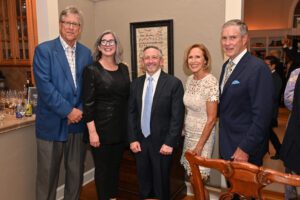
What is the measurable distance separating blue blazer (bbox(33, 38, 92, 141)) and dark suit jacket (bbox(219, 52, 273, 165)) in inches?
43.1

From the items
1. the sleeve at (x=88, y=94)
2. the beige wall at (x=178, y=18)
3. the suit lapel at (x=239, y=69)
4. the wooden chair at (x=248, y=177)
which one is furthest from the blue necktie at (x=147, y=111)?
the wooden chair at (x=248, y=177)

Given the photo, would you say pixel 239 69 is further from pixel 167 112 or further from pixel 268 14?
pixel 268 14

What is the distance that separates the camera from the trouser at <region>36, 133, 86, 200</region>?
220cm

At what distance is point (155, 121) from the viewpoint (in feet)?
6.73

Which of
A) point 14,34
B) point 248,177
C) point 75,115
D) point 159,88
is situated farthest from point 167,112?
point 14,34

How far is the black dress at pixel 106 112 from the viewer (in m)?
2.05

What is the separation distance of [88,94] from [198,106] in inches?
31.1

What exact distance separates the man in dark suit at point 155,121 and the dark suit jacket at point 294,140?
704 millimetres

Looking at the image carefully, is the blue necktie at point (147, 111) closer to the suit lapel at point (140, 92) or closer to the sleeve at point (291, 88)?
the suit lapel at point (140, 92)

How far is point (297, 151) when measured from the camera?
1693mm

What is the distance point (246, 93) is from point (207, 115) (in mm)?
401

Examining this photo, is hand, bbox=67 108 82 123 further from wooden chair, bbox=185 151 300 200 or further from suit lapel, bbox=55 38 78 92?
wooden chair, bbox=185 151 300 200

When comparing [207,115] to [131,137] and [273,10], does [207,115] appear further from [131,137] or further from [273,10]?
[273,10]

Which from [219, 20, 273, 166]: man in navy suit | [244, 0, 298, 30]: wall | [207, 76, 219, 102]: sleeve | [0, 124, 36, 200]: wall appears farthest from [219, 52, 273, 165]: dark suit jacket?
[244, 0, 298, 30]: wall
